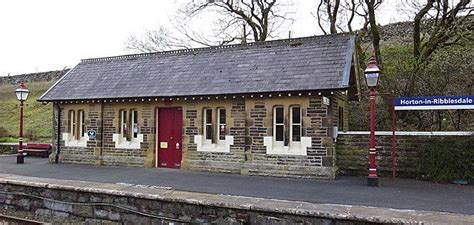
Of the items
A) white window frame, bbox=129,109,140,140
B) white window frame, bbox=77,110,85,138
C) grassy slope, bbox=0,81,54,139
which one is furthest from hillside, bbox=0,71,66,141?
white window frame, bbox=129,109,140,140

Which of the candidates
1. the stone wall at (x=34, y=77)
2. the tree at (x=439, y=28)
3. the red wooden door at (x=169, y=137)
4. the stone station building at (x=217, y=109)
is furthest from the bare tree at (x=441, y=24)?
the stone wall at (x=34, y=77)

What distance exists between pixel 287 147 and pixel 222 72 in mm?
4026

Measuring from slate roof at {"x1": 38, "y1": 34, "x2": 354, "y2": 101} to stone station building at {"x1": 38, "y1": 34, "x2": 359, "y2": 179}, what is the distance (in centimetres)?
4

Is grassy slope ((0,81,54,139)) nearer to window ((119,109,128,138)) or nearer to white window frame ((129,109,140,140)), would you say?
window ((119,109,128,138))

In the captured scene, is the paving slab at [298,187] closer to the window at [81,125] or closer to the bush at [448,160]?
the bush at [448,160]

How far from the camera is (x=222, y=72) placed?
1523 centimetres

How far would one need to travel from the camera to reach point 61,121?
1762 cm

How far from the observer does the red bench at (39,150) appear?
67.1 ft

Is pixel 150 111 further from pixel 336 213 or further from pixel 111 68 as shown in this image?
pixel 336 213

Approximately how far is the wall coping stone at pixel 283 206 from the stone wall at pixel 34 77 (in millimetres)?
36746

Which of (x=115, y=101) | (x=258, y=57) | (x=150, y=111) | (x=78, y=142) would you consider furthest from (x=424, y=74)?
(x=78, y=142)

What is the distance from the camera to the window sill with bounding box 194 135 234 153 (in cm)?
1409

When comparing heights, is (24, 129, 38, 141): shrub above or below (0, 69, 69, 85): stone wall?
below

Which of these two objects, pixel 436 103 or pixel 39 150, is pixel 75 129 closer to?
pixel 39 150
